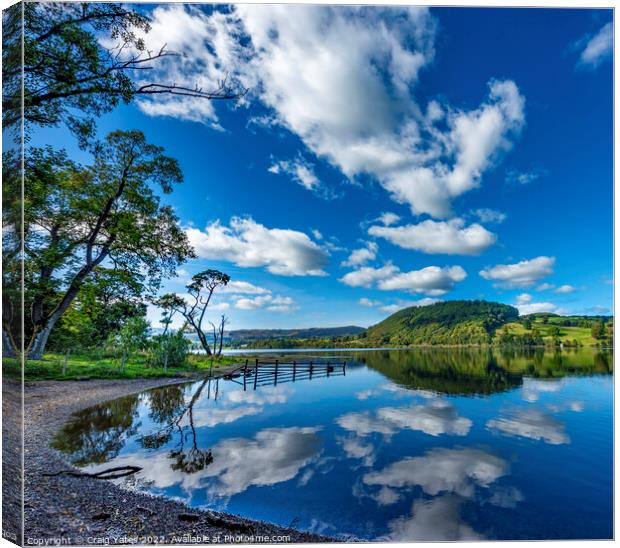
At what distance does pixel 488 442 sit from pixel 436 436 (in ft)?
4.50

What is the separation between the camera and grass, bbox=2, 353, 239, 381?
13791mm

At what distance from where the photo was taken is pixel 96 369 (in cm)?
1759

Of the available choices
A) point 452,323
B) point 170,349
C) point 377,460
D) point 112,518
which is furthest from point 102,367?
point 452,323

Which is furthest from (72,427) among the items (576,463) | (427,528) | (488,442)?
(576,463)

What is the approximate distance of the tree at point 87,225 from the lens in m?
5.92

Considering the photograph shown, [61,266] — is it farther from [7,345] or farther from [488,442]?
[488,442]

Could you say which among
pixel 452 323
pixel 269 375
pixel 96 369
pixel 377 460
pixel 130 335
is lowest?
pixel 269 375

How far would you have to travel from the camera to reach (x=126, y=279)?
30.8ft

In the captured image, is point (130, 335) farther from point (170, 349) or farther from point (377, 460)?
point (377, 460)

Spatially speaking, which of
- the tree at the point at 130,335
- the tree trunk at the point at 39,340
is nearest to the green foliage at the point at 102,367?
the tree at the point at 130,335

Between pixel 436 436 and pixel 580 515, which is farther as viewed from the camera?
pixel 436 436

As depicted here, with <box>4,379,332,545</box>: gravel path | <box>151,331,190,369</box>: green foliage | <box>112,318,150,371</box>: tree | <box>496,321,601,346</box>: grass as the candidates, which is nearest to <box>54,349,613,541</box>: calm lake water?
<box>4,379,332,545</box>: gravel path

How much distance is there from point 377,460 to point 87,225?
9829 mm

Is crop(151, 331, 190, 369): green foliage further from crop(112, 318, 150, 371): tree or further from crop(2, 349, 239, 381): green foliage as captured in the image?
crop(112, 318, 150, 371): tree
